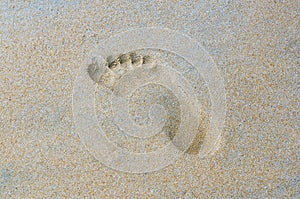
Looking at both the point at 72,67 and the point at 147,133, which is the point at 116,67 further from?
the point at 147,133

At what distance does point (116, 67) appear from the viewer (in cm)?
215

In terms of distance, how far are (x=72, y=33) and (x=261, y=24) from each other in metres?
1.13

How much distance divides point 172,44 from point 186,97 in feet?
1.06

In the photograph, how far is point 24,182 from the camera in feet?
6.98

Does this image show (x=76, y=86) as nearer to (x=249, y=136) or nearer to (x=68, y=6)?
(x=68, y=6)

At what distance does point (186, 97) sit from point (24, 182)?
106cm

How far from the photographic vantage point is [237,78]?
2188mm

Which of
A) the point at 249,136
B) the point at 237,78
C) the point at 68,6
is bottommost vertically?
the point at 249,136

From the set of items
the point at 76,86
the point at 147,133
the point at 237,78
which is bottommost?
the point at 147,133

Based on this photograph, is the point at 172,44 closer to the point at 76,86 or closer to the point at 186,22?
the point at 186,22

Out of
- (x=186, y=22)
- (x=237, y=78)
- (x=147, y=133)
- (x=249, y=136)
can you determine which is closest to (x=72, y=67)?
(x=147, y=133)

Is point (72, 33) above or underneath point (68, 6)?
underneath

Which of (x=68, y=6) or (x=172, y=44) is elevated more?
(x=68, y=6)

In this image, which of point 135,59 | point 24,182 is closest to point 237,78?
point 135,59
